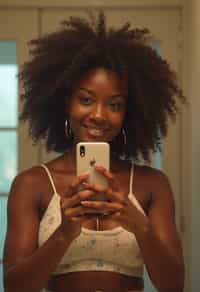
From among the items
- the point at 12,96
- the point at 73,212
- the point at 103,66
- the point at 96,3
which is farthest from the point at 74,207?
the point at 96,3

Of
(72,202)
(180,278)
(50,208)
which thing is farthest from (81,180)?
(180,278)

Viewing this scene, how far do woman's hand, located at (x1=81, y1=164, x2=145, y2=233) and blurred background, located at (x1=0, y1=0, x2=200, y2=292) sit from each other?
1101 millimetres

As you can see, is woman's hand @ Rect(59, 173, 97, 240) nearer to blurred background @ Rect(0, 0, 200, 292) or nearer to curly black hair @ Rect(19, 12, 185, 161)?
curly black hair @ Rect(19, 12, 185, 161)

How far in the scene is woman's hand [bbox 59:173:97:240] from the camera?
1033 mm

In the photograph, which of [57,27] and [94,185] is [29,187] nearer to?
[94,185]

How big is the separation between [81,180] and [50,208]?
0.18 m

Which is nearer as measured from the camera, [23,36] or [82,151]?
[82,151]

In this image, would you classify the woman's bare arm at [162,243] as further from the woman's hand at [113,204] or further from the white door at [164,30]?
the white door at [164,30]

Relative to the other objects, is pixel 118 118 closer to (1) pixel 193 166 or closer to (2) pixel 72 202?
(2) pixel 72 202

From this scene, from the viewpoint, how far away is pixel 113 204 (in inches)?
41.6

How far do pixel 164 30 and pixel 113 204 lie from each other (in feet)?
4.17

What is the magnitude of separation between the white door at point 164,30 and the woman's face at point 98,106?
99 cm

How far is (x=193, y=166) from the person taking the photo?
2059 millimetres

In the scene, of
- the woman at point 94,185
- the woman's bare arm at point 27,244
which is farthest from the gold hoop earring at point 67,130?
the woman's bare arm at point 27,244
